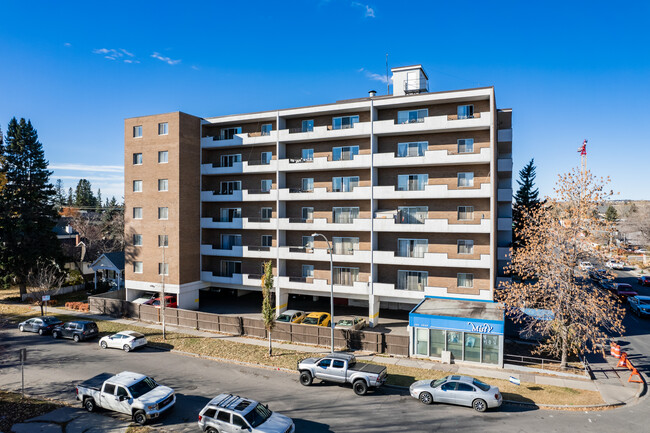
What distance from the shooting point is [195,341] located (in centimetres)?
2784

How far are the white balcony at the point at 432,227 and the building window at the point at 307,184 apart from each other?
760cm

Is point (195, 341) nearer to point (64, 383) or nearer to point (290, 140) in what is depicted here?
point (64, 383)

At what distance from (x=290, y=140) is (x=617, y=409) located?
95.3ft

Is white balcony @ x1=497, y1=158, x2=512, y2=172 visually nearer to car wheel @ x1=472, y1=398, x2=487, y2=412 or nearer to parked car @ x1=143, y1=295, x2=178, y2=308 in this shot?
car wheel @ x1=472, y1=398, x2=487, y2=412

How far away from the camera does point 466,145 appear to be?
30.4 meters

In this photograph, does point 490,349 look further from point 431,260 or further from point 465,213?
point 465,213

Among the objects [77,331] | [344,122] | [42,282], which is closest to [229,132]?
[344,122]

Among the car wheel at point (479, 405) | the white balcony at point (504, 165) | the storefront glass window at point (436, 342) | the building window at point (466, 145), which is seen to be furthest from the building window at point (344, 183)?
the car wheel at point (479, 405)

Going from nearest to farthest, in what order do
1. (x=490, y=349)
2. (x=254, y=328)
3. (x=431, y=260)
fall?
(x=490, y=349), (x=254, y=328), (x=431, y=260)

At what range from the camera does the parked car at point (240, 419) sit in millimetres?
13961

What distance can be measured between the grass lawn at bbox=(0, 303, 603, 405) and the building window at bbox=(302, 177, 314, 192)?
49.4 ft

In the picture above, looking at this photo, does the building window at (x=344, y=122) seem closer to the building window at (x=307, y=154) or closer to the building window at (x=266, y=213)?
the building window at (x=307, y=154)

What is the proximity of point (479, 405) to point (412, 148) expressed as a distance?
2065 centimetres

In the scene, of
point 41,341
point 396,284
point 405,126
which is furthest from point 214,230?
point 405,126
